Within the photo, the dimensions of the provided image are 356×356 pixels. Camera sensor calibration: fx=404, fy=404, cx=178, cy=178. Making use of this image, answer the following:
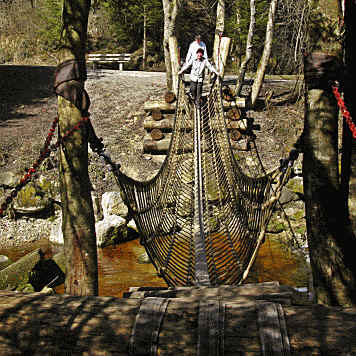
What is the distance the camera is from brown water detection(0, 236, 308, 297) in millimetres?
5148

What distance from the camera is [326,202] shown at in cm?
217

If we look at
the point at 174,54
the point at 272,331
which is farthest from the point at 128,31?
the point at 272,331

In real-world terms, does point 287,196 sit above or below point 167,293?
below

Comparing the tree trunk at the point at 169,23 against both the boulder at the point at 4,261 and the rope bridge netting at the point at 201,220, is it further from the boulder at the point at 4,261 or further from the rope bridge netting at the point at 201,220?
the boulder at the point at 4,261

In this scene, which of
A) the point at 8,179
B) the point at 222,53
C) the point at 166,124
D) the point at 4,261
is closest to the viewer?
the point at 4,261

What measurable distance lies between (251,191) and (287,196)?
3.49 metres

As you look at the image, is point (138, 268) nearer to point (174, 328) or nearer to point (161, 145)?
point (161, 145)

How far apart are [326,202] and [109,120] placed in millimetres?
8709

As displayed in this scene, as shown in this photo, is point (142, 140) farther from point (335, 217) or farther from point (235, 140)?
point (335, 217)

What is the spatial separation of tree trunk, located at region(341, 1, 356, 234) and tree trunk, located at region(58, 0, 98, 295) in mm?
1565

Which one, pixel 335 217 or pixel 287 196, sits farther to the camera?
pixel 287 196

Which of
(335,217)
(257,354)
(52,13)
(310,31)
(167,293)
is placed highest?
(52,13)

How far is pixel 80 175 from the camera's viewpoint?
2582 mm

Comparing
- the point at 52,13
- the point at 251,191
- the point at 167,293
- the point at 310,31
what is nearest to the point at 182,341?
the point at 167,293
